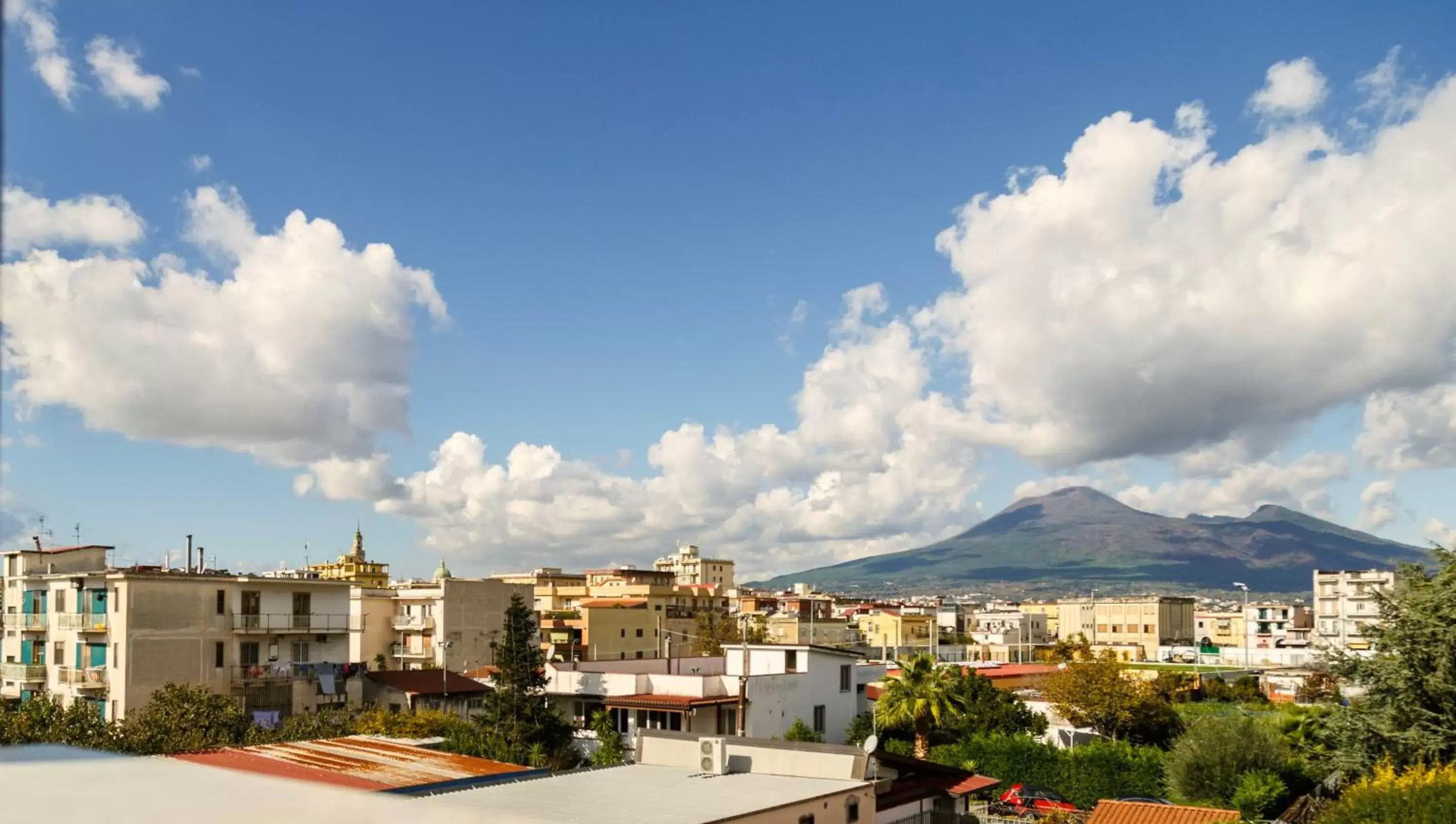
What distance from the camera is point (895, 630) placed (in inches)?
4975

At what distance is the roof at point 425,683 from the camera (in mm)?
47344

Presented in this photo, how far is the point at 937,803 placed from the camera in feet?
100

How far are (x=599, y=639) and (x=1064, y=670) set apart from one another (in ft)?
130

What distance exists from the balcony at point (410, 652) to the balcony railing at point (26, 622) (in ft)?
78.0

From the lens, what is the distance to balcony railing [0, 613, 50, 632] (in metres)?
46.8

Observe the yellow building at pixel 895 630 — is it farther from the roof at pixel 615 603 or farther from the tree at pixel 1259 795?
the tree at pixel 1259 795

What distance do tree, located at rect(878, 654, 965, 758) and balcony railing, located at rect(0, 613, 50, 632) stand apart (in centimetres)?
3483

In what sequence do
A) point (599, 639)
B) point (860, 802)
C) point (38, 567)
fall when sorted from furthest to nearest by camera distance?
point (599, 639) < point (38, 567) < point (860, 802)

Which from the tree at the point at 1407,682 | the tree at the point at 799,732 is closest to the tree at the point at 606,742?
the tree at the point at 799,732

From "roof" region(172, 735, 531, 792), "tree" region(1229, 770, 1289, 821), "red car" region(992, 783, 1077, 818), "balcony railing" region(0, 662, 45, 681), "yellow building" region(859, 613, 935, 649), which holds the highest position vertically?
"roof" region(172, 735, 531, 792)

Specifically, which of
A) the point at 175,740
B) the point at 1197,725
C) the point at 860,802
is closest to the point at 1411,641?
the point at 1197,725

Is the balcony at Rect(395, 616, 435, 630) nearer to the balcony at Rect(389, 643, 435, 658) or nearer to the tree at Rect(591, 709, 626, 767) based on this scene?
the balcony at Rect(389, 643, 435, 658)

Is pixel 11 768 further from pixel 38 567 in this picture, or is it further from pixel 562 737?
pixel 38 567

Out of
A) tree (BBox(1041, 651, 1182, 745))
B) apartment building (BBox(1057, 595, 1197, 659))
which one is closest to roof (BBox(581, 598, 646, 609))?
tree (BBox(1041, 651, 1182, 745))
